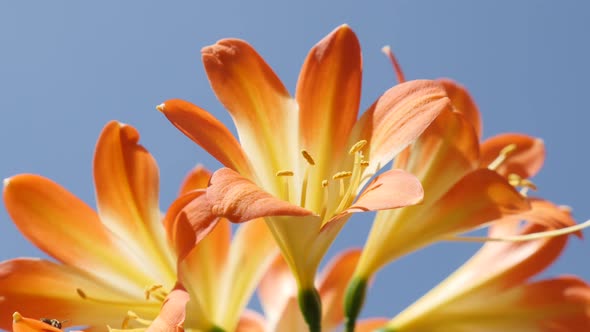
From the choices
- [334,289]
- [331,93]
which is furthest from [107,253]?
[334,289]

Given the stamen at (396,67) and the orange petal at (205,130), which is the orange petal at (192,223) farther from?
the stamen at (396,67)

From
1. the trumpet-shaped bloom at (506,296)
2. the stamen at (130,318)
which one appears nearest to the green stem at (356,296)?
the trumpet-shaped bloom at (506,296)

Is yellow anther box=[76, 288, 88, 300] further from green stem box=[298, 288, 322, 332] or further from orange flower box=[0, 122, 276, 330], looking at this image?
green stem box=[298, 288, 322, 332]

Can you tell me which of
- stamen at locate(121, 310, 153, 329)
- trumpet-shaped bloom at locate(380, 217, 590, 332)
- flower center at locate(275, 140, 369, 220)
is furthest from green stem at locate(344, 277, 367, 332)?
stamen at locate(121, 310, 153, 329)

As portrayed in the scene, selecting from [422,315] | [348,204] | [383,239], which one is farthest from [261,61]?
[422,315]

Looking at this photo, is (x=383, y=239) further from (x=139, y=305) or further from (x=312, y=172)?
(x=139, y=305)

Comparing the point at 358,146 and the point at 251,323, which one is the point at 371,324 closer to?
the point at 251,323
